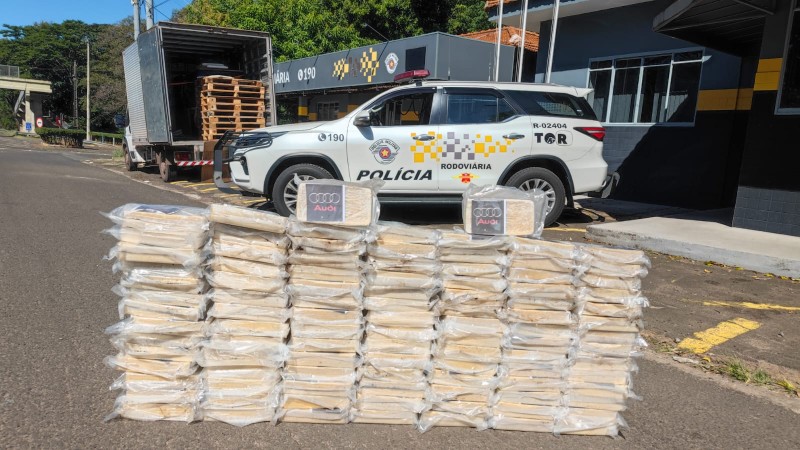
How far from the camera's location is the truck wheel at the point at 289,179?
Answer: 7828 millimetres

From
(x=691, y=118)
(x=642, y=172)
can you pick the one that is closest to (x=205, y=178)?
(x=642, y=172)

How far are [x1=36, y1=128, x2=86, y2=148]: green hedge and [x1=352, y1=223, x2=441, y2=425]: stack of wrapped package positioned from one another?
4371cm

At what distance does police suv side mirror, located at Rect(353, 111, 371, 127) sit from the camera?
25.4 ft

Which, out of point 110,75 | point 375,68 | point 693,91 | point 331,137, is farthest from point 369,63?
point 110,75

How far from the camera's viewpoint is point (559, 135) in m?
8.02

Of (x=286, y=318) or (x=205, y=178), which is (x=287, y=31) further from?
(x=286, y=318)

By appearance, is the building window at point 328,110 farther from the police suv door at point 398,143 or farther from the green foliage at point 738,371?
the green foliage at point 738,371

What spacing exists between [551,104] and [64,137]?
4172 centimetres

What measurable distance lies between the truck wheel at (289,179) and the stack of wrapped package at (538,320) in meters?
5.23

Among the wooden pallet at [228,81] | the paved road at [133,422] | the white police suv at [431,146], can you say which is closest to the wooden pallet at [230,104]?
the wooden pallet at [228,81]

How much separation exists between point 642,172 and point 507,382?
33.1 feet

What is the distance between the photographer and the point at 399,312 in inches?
114

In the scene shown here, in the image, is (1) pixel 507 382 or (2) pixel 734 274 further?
(2) pixel 734 274

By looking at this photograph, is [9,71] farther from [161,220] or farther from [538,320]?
[538,320]
